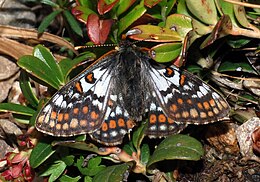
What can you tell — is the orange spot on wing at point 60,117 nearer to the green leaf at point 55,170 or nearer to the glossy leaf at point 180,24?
the green leaf at point 55,170

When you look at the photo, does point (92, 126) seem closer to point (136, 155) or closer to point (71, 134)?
point (71, 134)

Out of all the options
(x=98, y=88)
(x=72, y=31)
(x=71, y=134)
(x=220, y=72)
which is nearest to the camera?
(x=71, y=134)

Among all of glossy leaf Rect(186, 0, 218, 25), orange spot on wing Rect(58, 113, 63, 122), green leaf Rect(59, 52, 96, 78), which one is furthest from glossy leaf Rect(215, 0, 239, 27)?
orange spot on wing Rect(58, 113, 63, 122)

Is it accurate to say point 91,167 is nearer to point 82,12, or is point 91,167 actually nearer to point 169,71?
point 169,71

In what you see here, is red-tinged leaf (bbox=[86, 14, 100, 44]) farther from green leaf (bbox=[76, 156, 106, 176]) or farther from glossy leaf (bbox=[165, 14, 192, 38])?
green leaf (bbox=[76, 156, 106, 176])

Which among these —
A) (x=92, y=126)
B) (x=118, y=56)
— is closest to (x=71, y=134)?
(x=92, y=126)

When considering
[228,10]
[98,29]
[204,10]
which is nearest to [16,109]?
[98,29]
